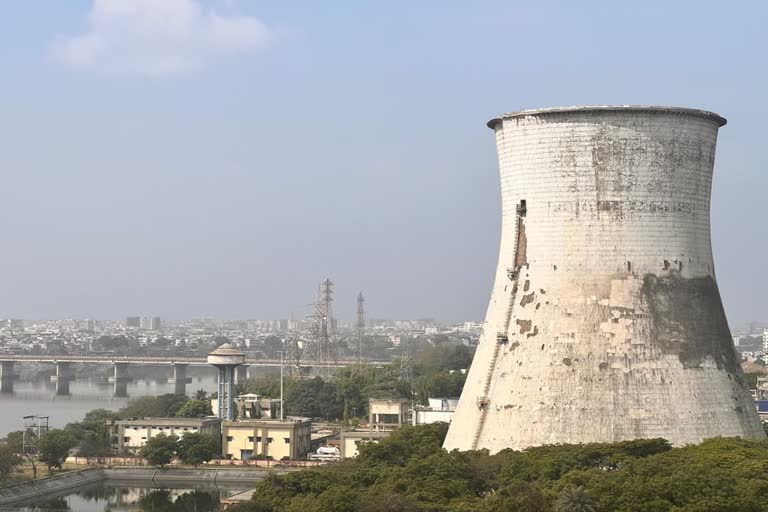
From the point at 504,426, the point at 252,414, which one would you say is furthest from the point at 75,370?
the point at 504,426

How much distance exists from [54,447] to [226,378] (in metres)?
8.63

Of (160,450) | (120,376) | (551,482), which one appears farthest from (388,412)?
(120,376)

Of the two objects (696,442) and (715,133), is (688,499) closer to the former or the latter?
(696,442)

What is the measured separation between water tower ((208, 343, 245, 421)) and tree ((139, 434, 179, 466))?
5.39 metres

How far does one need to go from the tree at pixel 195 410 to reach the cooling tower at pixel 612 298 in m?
27.3

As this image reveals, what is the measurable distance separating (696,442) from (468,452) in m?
2.87

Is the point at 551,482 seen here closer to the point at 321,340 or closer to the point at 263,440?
the point at 263,440

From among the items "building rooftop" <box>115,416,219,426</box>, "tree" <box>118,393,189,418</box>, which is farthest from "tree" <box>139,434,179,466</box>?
"tree" <box>118,393,189,418</box>

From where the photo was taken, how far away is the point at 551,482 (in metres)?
12.0

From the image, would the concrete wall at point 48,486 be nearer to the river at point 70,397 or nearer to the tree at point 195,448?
the tree at point 195,448

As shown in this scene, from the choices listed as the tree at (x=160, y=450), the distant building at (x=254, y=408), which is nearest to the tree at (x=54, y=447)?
the tree at (x=160, y=450)

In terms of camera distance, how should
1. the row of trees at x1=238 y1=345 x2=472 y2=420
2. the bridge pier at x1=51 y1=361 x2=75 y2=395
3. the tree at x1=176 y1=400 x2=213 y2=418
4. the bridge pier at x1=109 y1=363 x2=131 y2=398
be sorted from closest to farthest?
the tree at x1=176 y1=400 x2=213 y2=418 < the row of trees at x1=238 y1=345 x2=472 y2=420 < the bridge pier at x1=109 y1=363 x2=131 y2=398 < the bridge pier at x1=51 y1=361 x2=75 y2=395

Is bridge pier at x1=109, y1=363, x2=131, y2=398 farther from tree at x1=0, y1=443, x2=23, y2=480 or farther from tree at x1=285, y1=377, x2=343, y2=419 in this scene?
tree at x1=0, y1=443, x2=23, y2=480

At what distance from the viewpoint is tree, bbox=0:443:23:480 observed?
87.9ft
